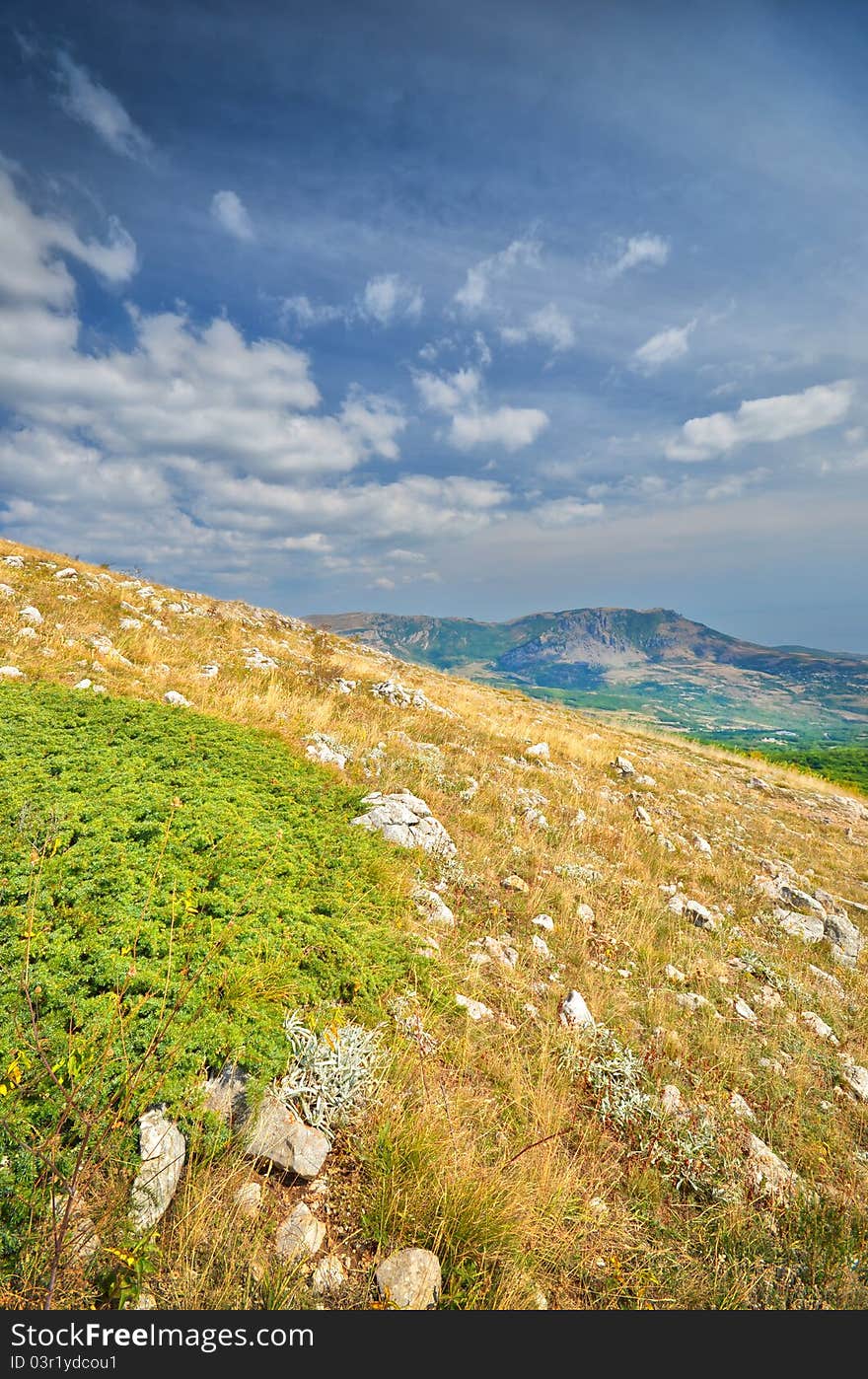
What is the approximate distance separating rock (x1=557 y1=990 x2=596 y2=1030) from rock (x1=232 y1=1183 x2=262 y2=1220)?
139 inches

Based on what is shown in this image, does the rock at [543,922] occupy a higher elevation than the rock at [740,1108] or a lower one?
higher

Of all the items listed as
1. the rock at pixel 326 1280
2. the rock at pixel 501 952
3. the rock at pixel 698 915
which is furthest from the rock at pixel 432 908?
the rock at pixel 698 915

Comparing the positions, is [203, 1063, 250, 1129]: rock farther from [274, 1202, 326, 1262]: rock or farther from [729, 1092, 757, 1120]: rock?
[729, 1092, 757, 1120]: rock

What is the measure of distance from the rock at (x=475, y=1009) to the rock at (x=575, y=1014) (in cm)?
91

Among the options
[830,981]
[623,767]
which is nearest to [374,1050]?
[830,981]

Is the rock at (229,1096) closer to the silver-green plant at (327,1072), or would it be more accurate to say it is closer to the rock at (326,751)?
the silver-green plant at (327,1072)

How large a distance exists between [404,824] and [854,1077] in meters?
6.37

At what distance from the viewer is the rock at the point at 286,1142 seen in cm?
322

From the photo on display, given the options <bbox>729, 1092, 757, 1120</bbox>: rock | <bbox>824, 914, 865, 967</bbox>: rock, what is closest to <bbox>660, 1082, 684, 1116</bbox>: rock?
<bbox>729, 1092, 757, 1120</bbox>: rock

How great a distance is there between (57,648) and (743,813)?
22709mm

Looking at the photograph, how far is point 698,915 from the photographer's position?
873 centimetres

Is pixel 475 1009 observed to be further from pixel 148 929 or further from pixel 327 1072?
pixel 148 929
